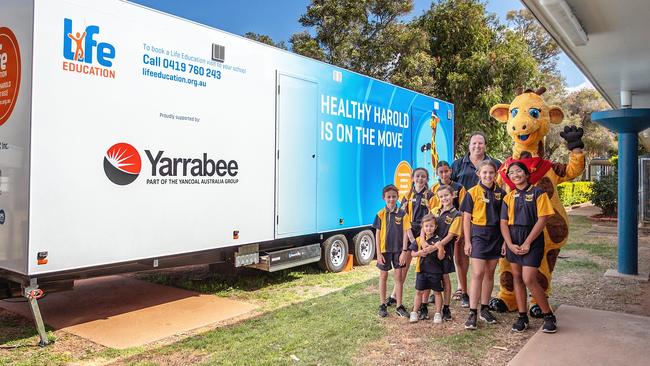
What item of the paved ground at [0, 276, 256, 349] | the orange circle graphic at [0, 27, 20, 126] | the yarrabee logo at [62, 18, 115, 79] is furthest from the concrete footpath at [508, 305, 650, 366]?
the orange circle graphic at [0, 27, 20, 126]

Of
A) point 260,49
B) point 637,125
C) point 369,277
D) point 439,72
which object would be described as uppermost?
point 439,72

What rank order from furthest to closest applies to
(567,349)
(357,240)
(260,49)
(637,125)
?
1. (357,240)
2. (637,125)
3. (260,49)
4. (567,349)

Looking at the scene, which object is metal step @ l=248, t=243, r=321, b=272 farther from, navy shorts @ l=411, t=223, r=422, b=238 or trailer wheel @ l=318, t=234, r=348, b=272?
navy shorts @ l=411, t=223, r=422, b=238

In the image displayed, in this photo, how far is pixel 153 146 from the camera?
5199 millimetres

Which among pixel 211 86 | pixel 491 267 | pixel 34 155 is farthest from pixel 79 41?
pixel 491 267

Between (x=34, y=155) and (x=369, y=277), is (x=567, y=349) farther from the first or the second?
(x=34, y=155)

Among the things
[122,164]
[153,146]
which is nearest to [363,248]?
[153,146]

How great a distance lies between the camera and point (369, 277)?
305 inches

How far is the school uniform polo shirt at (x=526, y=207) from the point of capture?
15.6ft

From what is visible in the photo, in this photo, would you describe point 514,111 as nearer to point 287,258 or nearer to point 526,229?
Answer: point 526,229

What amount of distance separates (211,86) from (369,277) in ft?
12.4

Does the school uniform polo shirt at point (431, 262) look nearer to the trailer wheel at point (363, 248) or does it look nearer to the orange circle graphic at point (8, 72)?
the trailer wheel at point (363, 248)

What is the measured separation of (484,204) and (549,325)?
1.28 m

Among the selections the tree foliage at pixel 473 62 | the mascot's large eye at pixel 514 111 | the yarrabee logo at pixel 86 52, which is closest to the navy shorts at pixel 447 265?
the mascot's large eye at pixel 514 111
